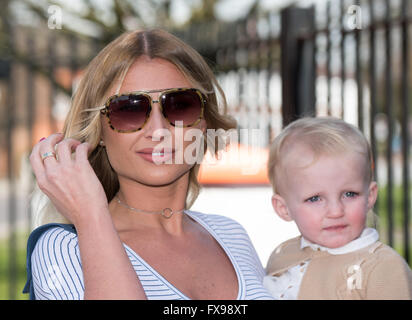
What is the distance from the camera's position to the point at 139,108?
174 cm

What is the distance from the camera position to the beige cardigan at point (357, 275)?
5.41ft

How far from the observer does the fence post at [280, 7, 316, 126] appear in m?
4.00

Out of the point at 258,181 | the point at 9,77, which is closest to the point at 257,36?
the point at 258,181

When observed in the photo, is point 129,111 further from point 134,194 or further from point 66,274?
point 66,274

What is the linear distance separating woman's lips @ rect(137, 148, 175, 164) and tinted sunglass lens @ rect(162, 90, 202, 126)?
0.10 m

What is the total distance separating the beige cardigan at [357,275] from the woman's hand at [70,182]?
0.79 metres

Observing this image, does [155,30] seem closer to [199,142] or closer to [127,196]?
[199,142]

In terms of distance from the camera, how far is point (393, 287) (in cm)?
164

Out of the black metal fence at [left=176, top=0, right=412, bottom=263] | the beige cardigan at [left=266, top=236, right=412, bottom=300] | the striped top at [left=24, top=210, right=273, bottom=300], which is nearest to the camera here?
the striped top at [left=24, top=210, right=273, bottom=300]

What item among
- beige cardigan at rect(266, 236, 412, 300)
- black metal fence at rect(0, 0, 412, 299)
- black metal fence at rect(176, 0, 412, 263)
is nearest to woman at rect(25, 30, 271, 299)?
beige cardigan at rect(266, 236, 412, 300)

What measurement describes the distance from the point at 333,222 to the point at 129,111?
768 mm

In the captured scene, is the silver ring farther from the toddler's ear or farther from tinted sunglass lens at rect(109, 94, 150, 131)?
the toddler's ear

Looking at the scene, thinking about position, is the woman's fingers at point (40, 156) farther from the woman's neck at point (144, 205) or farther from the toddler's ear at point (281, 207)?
the toddler's ear at point (281, 207)
